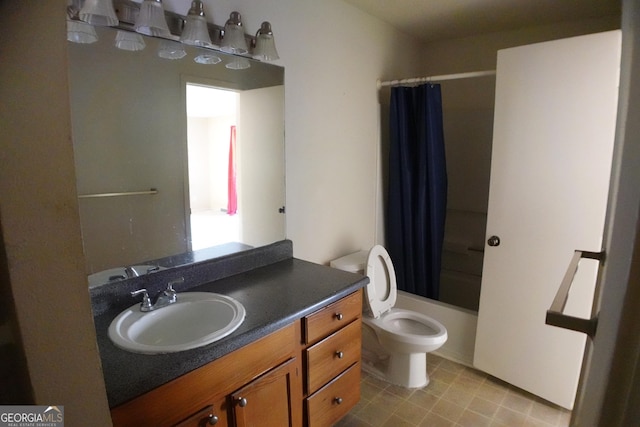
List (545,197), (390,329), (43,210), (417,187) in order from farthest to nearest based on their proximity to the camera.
A: 1. (417,187)
2. (390,329)
3. (545,197)
4. (43,210)

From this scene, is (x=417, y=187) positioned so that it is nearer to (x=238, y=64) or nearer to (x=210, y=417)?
(x=238, y=64)

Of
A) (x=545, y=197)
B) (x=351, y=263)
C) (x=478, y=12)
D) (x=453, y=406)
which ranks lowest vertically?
(x=453, y=406)

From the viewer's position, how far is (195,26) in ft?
4.58

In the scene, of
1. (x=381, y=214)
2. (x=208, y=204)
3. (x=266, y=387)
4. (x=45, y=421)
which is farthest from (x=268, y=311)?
(x=381, y=214)

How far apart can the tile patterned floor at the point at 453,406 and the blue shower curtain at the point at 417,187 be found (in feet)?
2.30

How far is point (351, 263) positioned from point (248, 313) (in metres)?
1.08

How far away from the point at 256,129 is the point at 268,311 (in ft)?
3.26

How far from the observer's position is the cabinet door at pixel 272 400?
1166 millimetres

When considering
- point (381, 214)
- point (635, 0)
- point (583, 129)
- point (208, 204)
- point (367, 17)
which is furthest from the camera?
point (381, 214)

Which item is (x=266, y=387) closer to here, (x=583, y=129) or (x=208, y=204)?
(x=208, y=204)

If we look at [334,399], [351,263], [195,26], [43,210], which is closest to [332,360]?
[334,399]

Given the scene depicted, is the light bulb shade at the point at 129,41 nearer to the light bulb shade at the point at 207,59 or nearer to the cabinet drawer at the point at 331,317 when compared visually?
the light bulb shade at the point at 207,59

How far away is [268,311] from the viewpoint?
1296mm

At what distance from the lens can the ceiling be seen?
2201 millimetres
